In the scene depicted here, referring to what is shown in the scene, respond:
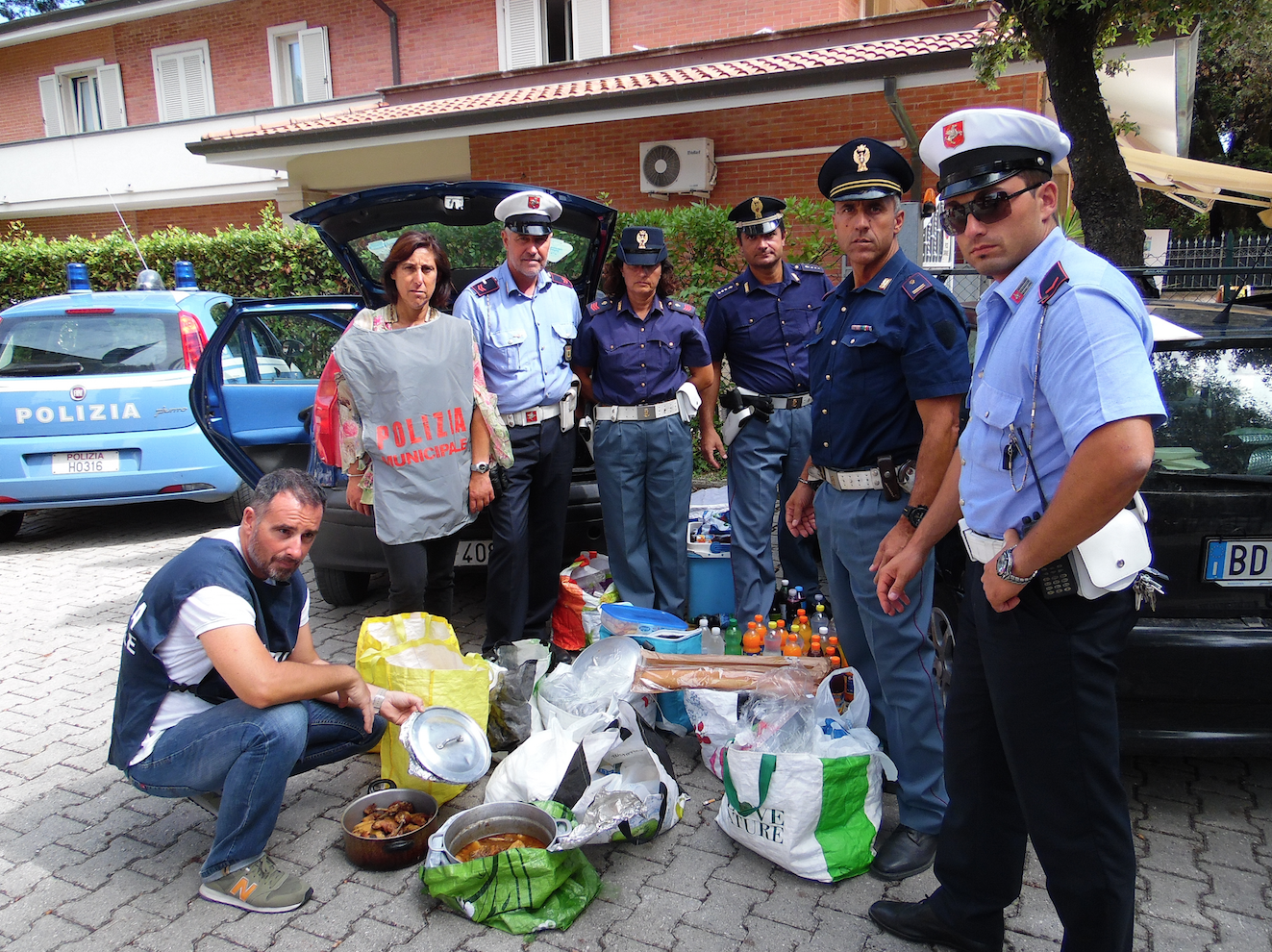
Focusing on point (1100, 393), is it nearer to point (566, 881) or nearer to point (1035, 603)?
point (1035, 603)

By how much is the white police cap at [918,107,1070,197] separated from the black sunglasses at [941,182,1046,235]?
0.03 m

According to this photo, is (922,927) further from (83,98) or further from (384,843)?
(83,98)

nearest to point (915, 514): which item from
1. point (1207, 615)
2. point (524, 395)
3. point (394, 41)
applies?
point (1207, 615)

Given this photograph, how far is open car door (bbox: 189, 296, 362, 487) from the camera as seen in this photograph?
16.1 ft

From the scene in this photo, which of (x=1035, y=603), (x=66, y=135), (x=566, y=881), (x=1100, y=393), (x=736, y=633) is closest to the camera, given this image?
(x=1100, y=393)

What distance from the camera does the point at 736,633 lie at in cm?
423

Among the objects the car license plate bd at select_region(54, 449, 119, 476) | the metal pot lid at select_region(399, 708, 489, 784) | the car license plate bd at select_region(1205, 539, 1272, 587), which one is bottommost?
the metal pot lid at select_region(399, 708, 489, 784)

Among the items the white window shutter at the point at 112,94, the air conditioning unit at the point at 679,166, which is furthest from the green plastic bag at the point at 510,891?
the white window shutter at the point at 112,94

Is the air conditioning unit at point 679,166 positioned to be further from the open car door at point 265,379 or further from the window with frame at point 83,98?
the window with frame at point 83,98

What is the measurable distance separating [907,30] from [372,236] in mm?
9065

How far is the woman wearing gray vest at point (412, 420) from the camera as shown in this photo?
366 cm

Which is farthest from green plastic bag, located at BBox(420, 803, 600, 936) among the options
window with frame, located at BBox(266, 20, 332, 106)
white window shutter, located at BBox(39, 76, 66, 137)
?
white window shutter, located at BBox(39, 76, 66, 137)

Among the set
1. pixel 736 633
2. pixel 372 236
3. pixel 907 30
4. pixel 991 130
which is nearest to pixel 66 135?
pixel 907 30

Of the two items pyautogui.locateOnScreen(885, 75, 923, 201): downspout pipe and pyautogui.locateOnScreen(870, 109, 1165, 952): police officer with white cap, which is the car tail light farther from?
pyautogui.locateOnScreen(885, 75, 923, 201): downspout pipe
